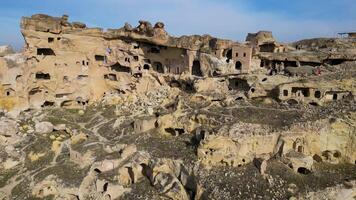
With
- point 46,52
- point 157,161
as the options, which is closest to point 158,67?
point 46,52

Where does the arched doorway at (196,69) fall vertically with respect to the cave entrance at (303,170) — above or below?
above

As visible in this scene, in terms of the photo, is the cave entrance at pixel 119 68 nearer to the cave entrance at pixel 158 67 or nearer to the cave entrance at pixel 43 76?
the cave entrance at pixel 158 67

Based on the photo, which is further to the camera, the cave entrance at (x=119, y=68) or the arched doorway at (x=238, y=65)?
the cave entrance at (x=119, y=68)

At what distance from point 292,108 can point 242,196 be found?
37.3ft

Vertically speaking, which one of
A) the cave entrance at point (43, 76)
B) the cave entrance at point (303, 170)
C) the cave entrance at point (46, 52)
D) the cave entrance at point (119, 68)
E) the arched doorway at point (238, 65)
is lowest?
the cave entrance at point (303, 170)

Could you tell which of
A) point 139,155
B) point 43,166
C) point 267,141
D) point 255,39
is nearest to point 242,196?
point 267,141

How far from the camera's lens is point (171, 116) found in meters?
29.5

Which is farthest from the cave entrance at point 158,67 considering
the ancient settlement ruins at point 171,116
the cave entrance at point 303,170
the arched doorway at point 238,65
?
the cave entrance at point 303,170

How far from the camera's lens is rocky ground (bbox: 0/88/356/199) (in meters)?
22.3

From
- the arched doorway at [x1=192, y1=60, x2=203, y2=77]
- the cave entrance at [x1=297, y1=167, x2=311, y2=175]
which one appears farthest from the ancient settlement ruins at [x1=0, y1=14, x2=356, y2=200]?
the arched doorway at [x1=192, y1=60, x2=203, y2=77]

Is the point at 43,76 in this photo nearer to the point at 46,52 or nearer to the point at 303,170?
the point at 46,52

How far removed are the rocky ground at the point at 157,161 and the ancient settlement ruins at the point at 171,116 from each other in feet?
0.30

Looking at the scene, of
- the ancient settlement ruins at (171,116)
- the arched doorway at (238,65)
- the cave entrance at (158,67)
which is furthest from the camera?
the cave entrance at (158,67)

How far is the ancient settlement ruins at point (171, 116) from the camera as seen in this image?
23.6 m
